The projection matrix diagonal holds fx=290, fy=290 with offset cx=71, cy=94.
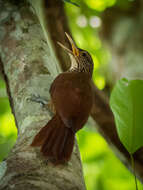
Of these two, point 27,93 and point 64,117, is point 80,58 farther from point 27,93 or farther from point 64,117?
point 64,117

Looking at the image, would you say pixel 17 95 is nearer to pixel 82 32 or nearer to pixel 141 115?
pixel 141 115

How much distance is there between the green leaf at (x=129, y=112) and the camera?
5.73ft

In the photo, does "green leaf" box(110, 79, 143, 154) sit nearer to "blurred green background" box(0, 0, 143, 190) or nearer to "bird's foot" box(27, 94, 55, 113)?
"bird's foot" box(27, 94, 55, 113)

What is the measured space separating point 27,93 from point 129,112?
2.15 feet

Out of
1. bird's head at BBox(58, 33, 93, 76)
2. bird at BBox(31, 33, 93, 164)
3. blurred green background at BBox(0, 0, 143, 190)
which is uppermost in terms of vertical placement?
bird at BBox(31, 33, 93, 164)

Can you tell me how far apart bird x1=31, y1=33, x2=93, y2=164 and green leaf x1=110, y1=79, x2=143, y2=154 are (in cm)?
18

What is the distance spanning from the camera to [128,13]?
4.43 meters

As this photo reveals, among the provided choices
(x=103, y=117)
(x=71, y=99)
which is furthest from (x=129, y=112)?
(x=103, y=117)

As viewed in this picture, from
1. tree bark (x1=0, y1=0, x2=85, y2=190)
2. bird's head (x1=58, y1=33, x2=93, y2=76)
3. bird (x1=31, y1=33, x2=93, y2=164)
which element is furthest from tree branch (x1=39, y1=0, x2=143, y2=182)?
bird (x1=31, y1=33, x2=93, y2=164)

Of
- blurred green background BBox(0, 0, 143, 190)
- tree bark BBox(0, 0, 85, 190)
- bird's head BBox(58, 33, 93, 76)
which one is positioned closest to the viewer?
tree bark BBox(0, 0, 85, 190)

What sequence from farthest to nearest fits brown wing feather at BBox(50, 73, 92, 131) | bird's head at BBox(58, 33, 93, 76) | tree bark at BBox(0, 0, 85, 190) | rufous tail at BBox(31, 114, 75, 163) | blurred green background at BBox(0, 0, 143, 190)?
1. blurred green background at BBox(0, 0, 143, 190)
2. bird's head at BBox(58, 33, 93, 76)
3. brown wing feather at BBox(50, 73, 92, 131)
4. rufous tail at BBox(31, 114, 75, 163)
5. tree bark at BBox(0, 0, 85, 190)

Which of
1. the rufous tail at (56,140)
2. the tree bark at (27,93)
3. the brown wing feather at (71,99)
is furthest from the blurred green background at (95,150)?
the rufous tail at (56,140)

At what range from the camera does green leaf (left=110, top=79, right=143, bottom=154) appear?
175 cm

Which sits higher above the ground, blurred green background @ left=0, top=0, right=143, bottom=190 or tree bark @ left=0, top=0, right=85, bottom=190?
tree bark @ left=0, top=0, right=85, bottom=190
